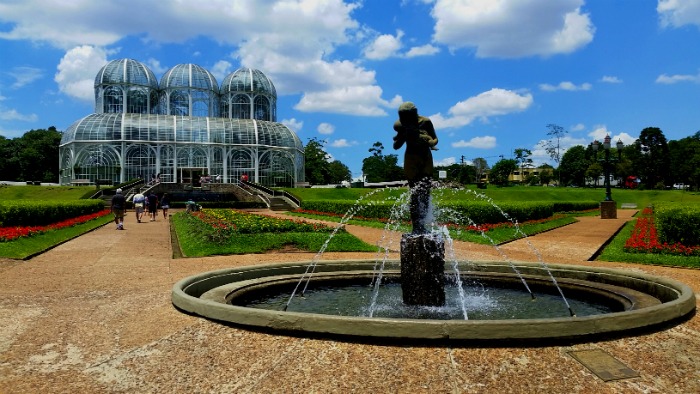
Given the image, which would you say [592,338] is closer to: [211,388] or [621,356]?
[621,356]

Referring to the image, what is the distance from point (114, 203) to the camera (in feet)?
70.8

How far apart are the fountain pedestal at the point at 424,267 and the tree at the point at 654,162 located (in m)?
80.8

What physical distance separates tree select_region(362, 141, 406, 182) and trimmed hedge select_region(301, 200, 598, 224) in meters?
62.1

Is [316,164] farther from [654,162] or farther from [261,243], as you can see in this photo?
[261,243]

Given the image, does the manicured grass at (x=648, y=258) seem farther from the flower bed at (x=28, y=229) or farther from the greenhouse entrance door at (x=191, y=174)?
the greenhouse entrance door at (x=191, y=174)

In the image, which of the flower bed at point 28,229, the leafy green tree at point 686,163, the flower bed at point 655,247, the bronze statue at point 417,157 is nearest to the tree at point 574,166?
the leafy green tree at point 686,163

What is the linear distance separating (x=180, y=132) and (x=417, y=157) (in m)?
54.0

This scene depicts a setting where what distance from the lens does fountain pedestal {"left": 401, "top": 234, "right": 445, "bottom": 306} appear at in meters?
6.98

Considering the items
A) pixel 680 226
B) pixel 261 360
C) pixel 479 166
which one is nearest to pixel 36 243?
pixel 261 360

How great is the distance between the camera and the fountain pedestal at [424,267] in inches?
275

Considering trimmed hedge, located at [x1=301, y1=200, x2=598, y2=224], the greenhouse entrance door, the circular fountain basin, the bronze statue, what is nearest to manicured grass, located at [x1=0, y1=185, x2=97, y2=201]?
the greenhouse entrance door

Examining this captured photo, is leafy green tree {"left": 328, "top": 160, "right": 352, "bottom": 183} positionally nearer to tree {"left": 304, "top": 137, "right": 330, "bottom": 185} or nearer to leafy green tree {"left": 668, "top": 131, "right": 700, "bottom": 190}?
tree {"left": 304, "top": 137, "right": 330, "bottom": 185}

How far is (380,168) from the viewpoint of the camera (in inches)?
4166

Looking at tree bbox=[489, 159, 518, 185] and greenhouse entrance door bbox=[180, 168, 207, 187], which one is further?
tree bbox=[489, 159, 518, 185]
